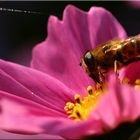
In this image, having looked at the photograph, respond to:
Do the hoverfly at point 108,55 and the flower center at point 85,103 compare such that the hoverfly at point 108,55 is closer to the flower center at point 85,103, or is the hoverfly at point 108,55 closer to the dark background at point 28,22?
the flower center at point 85,103

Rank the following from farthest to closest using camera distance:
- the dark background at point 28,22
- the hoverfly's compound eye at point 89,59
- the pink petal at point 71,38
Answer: the dark background at point 28,22 → the pink petal at point 71,38 → the hoverfly's compound eye at point 89,59

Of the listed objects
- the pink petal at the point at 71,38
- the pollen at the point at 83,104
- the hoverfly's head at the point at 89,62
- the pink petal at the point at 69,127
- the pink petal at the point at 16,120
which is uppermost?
the pink petal at the point at 71,38

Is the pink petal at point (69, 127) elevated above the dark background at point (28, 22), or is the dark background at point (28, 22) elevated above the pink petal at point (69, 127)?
the dark background at point (28, 22)

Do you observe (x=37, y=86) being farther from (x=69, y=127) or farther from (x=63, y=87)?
(x=69, y=127)

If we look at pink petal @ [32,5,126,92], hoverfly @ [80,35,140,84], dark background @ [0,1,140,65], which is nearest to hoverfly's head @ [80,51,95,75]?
hoverfly @ [80,35,140,84]

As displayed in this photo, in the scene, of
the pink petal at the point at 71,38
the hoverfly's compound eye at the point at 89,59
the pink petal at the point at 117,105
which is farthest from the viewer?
the pink petal at the point at 71,38

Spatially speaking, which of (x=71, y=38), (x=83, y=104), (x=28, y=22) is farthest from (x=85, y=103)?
(x=28, y=22)

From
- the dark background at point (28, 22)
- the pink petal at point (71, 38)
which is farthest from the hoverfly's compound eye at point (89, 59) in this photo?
the dark background at point (28, 22)

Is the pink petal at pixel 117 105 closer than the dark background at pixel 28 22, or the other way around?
the pink petal at pixel 117 105
